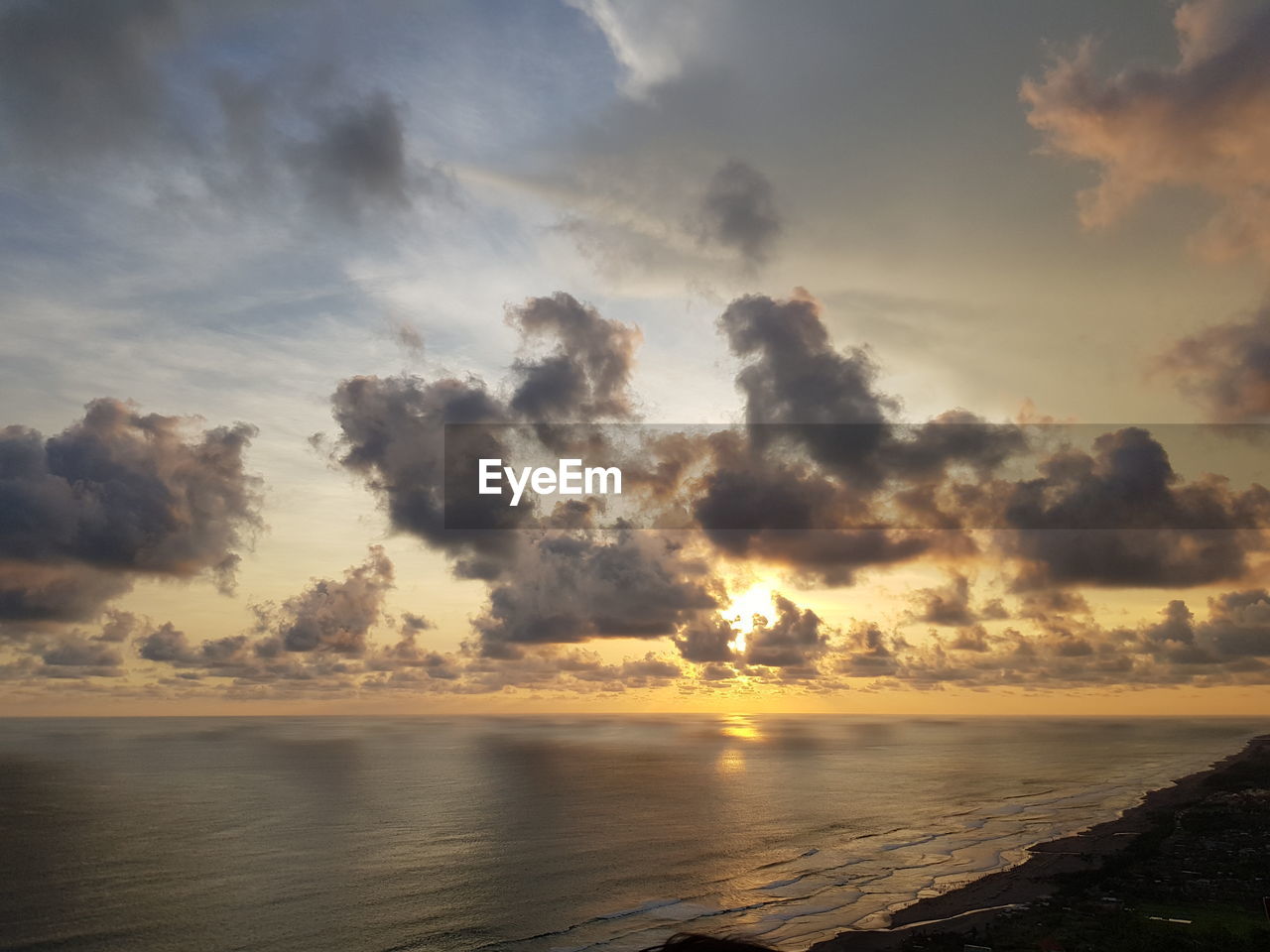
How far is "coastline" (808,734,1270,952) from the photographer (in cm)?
4962

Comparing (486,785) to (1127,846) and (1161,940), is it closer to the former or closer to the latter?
(1127,846)

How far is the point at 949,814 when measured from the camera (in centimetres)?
11062

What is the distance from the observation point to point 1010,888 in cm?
5981

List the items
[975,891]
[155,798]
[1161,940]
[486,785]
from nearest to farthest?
[1161,940]
[975,891]
[155,798]
[486,785]

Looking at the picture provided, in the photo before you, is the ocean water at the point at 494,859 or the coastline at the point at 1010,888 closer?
the coastline at the point at 1010,888

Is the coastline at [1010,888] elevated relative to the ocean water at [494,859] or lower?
elevated

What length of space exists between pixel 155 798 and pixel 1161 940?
14985cm

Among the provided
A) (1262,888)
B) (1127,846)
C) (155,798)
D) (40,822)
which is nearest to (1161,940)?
(1262,888)

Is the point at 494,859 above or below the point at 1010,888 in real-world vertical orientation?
below

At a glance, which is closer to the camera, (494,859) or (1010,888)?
(1010,888)

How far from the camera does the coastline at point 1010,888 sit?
49.6 metres

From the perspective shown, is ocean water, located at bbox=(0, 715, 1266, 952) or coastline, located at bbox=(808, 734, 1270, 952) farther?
ocean water, located at bbox=(0, 715, 1266, 952)

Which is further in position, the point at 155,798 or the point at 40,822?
the point at 155,798

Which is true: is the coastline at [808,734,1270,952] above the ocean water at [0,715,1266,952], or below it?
above
